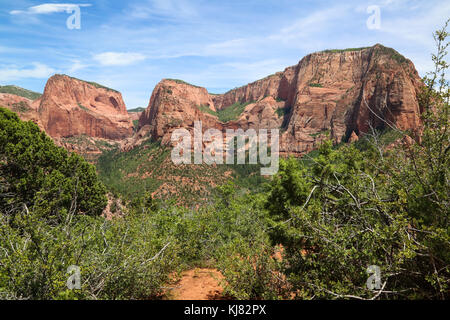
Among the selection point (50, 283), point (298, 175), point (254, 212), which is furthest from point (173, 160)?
point (50, 283)

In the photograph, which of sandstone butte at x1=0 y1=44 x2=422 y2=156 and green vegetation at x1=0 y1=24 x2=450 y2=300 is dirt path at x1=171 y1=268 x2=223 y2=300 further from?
sandstone butte at x1=0 y1=44 x2=422 y2=156

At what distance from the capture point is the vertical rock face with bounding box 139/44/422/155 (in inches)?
3034

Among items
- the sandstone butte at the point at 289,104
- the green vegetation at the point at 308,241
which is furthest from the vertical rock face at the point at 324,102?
the green vegetation at the point at 308,241

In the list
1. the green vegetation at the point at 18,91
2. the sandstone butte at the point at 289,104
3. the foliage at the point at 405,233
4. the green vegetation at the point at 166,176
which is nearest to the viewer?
the foliage at the point at 405,233

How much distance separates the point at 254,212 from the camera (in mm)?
17297

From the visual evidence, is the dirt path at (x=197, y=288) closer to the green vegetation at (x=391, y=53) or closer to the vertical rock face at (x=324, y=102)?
the vertical rock face at (x=324, y=102)

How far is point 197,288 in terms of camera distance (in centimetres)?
891

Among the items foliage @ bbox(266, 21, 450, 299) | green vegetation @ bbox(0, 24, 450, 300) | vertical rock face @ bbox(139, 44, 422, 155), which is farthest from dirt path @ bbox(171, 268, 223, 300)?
vertical rock face @ bbox(139, 44, 422, 155)

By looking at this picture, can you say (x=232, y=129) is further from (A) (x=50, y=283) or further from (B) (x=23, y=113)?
(A) (x=50, y=283)

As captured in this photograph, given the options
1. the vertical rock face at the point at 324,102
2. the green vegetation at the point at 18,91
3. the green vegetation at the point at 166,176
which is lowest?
the green vegetation at the point at 166,176

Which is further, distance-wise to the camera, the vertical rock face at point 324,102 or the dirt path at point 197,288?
the vertical rock face at point 324,102

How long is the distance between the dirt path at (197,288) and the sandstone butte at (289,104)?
7046 cm

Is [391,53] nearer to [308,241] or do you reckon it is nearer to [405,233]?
[308,241]

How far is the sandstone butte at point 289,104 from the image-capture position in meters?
82.9
